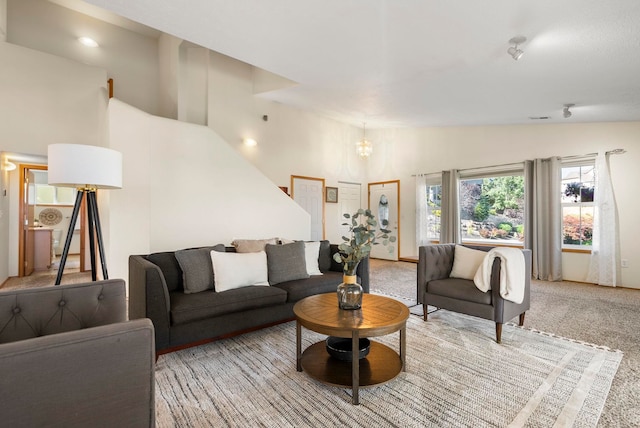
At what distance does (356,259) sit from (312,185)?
4721mm

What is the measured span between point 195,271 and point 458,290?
2.49 m

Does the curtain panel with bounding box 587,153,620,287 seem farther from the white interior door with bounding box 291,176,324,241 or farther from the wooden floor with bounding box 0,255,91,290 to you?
the wooden floor with bounding box 0,255,91,290

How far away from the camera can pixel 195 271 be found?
277 centimetres

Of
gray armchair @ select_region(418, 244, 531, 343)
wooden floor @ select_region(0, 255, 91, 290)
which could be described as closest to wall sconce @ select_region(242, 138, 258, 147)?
wooden floor @ select_region(0, 255, 91, 290)

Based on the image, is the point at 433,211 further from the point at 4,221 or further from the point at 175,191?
the point at 4,221

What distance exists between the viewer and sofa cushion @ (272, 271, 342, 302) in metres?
3.01

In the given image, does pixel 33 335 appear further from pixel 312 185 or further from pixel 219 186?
pixel 312 185

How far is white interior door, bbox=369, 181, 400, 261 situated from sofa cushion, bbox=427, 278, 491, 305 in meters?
4.31

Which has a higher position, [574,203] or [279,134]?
[279,134]

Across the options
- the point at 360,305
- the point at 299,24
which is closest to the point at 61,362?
the point at 360,305

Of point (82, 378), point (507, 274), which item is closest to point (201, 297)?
point (82, 378)

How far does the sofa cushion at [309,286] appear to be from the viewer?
3.01 metres

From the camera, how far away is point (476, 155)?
244 inches

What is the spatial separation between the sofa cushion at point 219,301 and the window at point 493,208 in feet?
16.7
